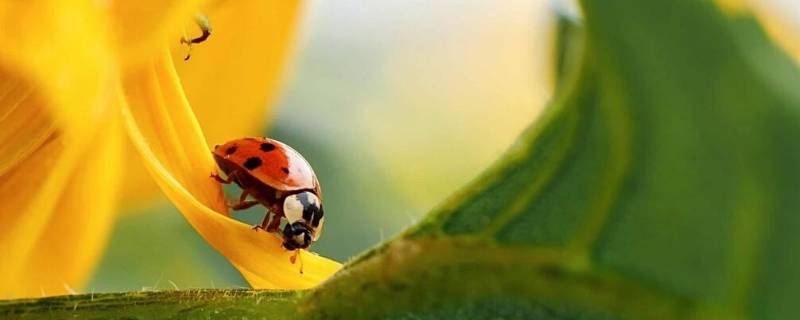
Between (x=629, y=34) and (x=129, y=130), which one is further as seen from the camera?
(x=129, y=130)

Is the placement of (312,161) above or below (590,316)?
below

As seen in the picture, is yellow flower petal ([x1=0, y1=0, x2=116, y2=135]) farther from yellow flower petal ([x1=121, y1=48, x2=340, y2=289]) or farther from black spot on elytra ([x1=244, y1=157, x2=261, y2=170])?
black spot on elytra ([x1=244, y1=157, x2=261, y2=170])

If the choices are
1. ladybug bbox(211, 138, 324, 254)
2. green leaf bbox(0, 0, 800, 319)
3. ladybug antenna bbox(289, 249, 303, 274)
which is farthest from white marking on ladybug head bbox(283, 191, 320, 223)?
green leaf bbox(0, 0, 800, 319)

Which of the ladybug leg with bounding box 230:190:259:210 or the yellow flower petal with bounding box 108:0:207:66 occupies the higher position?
the yellow flower petal with bounding box 108:0:207:66

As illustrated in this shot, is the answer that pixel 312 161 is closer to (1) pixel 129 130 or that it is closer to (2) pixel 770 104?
(1) pixel 129 130

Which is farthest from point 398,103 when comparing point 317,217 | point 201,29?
point 201,29

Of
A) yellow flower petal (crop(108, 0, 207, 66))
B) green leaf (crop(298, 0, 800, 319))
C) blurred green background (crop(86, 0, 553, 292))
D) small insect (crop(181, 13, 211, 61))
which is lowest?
blurred green background (crop(86, 0, 553, 292))

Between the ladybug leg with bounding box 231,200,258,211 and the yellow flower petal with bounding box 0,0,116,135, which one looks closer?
the yellow flower petal with bounding box 0,0,116,135

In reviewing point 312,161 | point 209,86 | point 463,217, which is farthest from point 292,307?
point 312,161

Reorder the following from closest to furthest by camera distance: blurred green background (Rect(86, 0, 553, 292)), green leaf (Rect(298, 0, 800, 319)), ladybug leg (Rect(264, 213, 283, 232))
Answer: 1. green leaf (Rect(298, 0, 800, 319))
2. ladybug leg (Rect(264, 213, 283, 232))
3. blurred green background (Rect(86, 0, 553, 292))
